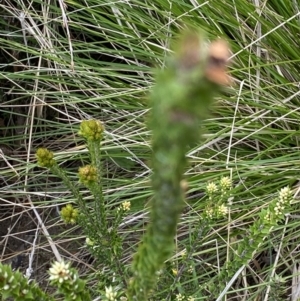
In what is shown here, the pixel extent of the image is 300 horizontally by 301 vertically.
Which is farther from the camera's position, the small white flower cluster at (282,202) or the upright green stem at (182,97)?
the small white flower cluster at (282,202)

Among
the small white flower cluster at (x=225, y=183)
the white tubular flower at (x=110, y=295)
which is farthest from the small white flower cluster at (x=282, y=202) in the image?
the white tubular flower at (x=110, y=295)

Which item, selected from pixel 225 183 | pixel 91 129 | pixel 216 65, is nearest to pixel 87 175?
pixel 91 129

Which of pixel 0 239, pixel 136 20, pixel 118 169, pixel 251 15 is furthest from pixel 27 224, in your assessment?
pixel 251 15

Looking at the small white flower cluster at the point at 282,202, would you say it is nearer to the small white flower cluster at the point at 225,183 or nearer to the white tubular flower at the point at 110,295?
the small white flower cluster at the point at 225,183

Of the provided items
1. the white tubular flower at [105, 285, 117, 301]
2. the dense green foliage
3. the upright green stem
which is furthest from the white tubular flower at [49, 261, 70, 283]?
the dense green foliage

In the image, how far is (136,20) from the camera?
1104mm


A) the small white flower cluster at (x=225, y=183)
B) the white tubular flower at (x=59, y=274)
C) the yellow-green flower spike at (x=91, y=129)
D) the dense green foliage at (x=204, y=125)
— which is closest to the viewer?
the white tubular flower at (x=59, y=274)

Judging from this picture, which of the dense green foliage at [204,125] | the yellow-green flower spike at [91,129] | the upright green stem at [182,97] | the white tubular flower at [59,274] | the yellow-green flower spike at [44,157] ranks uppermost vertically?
the upright green stem at [182,97]

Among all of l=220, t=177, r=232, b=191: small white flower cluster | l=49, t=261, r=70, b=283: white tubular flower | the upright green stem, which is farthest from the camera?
l=220, t=177, r=232, b=191: small white flower cluster

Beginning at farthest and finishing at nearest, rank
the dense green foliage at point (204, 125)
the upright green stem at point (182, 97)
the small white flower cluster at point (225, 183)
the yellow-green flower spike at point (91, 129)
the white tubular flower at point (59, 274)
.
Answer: the dense green foliage at point (204, 125)
the small white flower cluster at point (225, 183)
the yellow-green flower spike at point (91, 129)
the white tubular flower at point (59, 274)
the upright green stem at point (182, 97)

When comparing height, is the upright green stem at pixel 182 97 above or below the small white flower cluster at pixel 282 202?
above

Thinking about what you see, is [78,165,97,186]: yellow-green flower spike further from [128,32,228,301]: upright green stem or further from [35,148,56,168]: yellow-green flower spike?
[128,32,228,301]: upright green stem

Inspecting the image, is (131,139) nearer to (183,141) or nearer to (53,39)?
(53,39)

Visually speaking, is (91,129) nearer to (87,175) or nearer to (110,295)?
(87,175)
